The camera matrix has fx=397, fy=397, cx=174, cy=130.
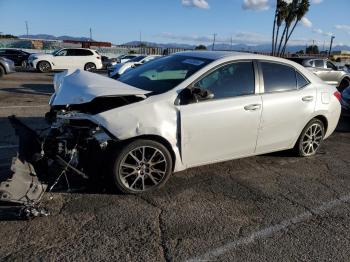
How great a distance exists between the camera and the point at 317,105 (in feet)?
19.9

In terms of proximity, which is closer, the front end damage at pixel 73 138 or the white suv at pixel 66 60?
the front end damage at pixel 73 138

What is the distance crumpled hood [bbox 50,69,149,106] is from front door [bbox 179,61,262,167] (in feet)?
2.35

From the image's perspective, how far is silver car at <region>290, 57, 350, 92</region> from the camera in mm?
18291

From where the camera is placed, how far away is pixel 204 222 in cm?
398

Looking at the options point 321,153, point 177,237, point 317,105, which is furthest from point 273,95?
point 177,237

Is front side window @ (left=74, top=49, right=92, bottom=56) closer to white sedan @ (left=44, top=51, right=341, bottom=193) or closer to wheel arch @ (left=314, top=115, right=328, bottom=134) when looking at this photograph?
white sedan @ (left=44, top=51, right=341, bottom=193)

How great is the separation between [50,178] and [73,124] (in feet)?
2.85

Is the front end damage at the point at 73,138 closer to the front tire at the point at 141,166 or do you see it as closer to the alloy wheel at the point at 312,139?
the front tire at the point at 141,166

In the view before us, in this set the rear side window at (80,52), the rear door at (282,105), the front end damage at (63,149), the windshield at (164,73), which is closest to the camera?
the front end damage at (63,149)

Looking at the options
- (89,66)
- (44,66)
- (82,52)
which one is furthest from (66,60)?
(89,66)

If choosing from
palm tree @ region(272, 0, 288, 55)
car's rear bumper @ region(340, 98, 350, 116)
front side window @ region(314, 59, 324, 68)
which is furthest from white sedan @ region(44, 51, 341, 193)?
palm tree @ region(272, 0, 288, 55)

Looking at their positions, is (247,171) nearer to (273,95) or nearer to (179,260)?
(273,95)

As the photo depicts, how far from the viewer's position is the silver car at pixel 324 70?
60.0 feet

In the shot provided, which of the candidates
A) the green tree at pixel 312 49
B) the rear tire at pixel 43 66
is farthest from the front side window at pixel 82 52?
the green tree at pixel 312 49
